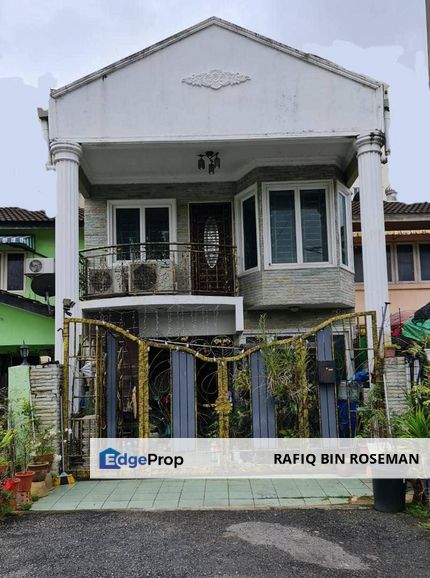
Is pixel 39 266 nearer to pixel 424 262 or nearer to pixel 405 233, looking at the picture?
pixel 405 233

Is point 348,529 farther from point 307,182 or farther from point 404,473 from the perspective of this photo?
point 307,182

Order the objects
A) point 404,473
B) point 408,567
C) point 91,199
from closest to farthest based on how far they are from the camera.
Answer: point 408,567
point 404,473
point 91,199

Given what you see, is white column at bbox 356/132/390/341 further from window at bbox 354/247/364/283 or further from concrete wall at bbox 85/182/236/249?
window at bbox 354/247/364/283

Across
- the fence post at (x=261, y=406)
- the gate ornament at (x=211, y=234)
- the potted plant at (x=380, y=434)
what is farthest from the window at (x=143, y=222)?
the potted plant at (x=380, y=434)

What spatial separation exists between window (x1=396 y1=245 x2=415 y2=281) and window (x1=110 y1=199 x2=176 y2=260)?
7.25 meters

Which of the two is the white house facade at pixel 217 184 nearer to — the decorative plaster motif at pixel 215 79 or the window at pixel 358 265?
the decorative plaster motif at pixel 215 79

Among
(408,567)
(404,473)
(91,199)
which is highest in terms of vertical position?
(91,199)

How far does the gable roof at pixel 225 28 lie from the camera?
10336mm

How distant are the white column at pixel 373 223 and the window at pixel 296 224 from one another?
61.7 inches

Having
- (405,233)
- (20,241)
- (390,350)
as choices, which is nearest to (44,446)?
(390,350)

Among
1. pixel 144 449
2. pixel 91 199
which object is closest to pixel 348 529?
pixel 144 449

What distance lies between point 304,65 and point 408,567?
897 centimetres

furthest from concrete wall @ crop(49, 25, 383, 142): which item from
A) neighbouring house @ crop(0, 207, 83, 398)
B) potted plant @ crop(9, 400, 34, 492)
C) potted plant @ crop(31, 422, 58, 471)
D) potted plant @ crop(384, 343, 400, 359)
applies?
potted plant @ crop(31, 422, 58, 471)

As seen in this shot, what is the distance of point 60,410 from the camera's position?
826 cm
